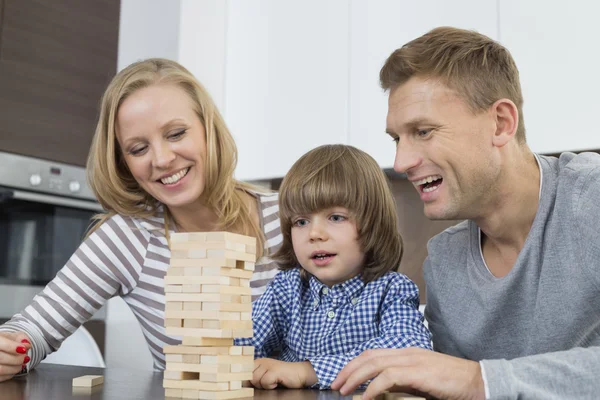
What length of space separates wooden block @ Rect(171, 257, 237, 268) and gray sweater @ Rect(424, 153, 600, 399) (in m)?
0.54

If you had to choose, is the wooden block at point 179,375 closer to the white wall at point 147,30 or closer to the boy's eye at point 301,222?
the boy's eye at point 301,222

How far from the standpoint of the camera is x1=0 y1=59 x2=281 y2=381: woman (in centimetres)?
165

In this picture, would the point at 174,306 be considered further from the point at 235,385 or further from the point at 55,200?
the point at 55,200

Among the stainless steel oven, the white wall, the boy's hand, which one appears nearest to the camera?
the boy's hand

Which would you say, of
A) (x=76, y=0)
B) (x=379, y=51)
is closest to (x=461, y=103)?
(x=379, y=51)

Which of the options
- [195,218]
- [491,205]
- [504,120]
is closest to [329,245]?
[491,205]

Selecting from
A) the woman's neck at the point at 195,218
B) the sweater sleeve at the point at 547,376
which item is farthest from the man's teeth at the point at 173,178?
the sweater sleeve at the point at 547,376

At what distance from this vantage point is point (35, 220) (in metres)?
2.86

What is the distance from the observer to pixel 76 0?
3.11 m

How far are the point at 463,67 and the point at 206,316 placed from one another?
739 mm

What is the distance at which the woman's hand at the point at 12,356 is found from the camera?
1284 millimetres

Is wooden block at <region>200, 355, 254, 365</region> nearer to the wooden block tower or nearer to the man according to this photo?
the wooden block tower

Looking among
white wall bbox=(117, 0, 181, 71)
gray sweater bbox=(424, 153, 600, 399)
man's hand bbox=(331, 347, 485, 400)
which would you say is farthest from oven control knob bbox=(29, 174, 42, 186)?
man's hand bbox=(331, 347, 485, 400)

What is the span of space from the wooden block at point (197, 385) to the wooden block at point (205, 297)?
0.11 metres
